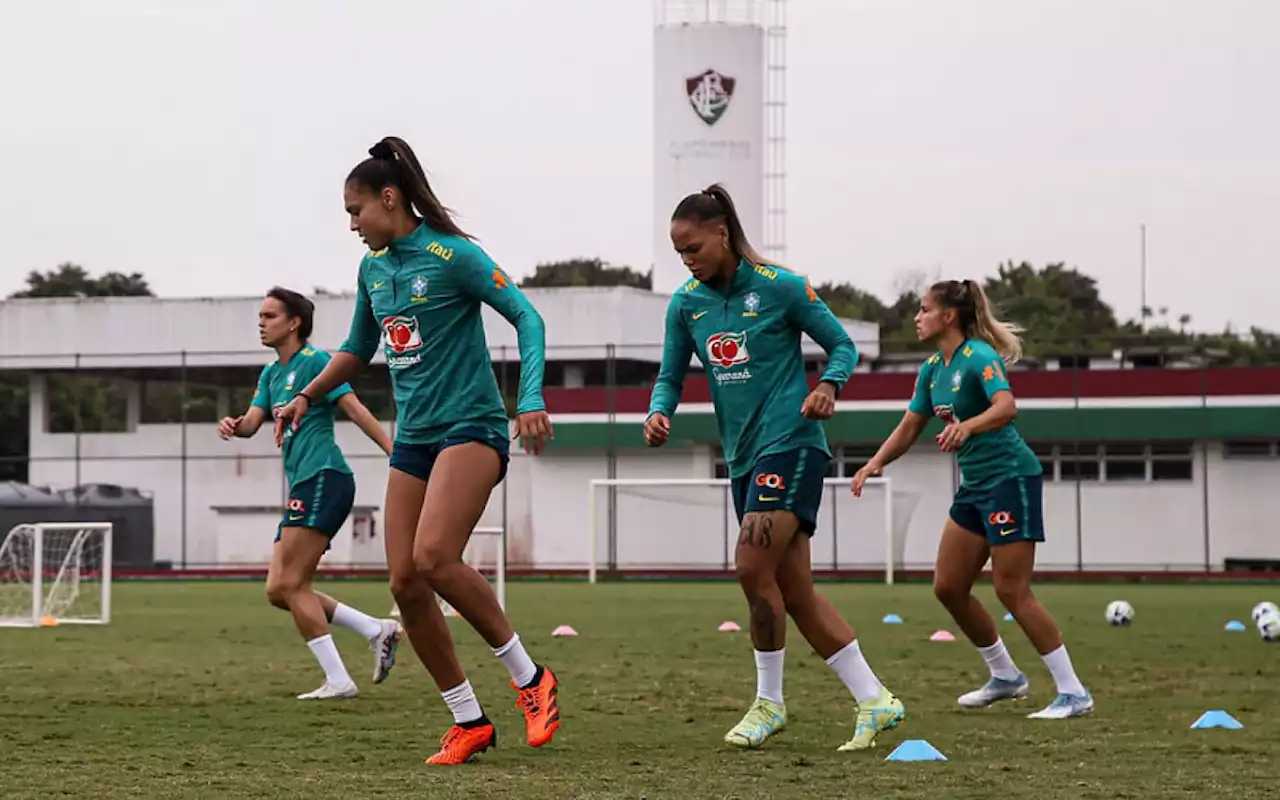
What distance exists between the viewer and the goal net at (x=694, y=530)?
130 ft

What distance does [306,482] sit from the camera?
10.6 meters

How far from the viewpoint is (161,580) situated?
38281mm

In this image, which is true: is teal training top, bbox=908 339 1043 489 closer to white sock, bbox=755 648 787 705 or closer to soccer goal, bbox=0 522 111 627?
white sock, bbox=755 648 787 705

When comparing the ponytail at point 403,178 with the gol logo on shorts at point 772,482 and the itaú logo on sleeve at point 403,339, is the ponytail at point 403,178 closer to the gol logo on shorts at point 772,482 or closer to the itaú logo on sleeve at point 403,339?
the itaú logo on sleeve at point 403,339

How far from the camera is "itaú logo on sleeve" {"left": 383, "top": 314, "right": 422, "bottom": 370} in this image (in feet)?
25.1

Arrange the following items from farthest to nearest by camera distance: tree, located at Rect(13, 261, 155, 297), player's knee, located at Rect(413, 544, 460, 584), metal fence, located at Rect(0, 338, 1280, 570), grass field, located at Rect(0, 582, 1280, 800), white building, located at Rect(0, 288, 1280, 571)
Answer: tree, located at Rect(13, 261, 155, 297) < metal fence, located at Rect(0, 338, 1280, 570) < white building, located at Rect(0, 288, 1280, 571) < player's knee, located at Rect(413, 544, 460, 584) < grass field, located at Rect(0, 582, 1280, 800)

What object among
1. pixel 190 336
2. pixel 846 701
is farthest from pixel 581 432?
pixel 846 701

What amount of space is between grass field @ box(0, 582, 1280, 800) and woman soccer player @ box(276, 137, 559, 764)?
395 millimetres

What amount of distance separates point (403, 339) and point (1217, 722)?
4.03 meters

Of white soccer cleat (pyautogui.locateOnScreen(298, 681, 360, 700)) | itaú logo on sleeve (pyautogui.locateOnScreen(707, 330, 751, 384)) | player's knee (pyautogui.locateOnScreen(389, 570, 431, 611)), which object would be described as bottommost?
white soccer cleat (pyautogui.locateOnScreen(298, 681, 360, 700))

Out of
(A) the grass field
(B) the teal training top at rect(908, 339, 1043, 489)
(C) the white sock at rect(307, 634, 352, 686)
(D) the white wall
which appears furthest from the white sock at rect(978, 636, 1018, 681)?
(D) the white wall

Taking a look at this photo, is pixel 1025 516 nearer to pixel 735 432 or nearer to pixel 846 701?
pixel 846 701

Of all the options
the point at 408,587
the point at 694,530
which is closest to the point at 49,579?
the point at 408,587

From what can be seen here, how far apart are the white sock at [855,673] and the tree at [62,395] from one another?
1623 inches
